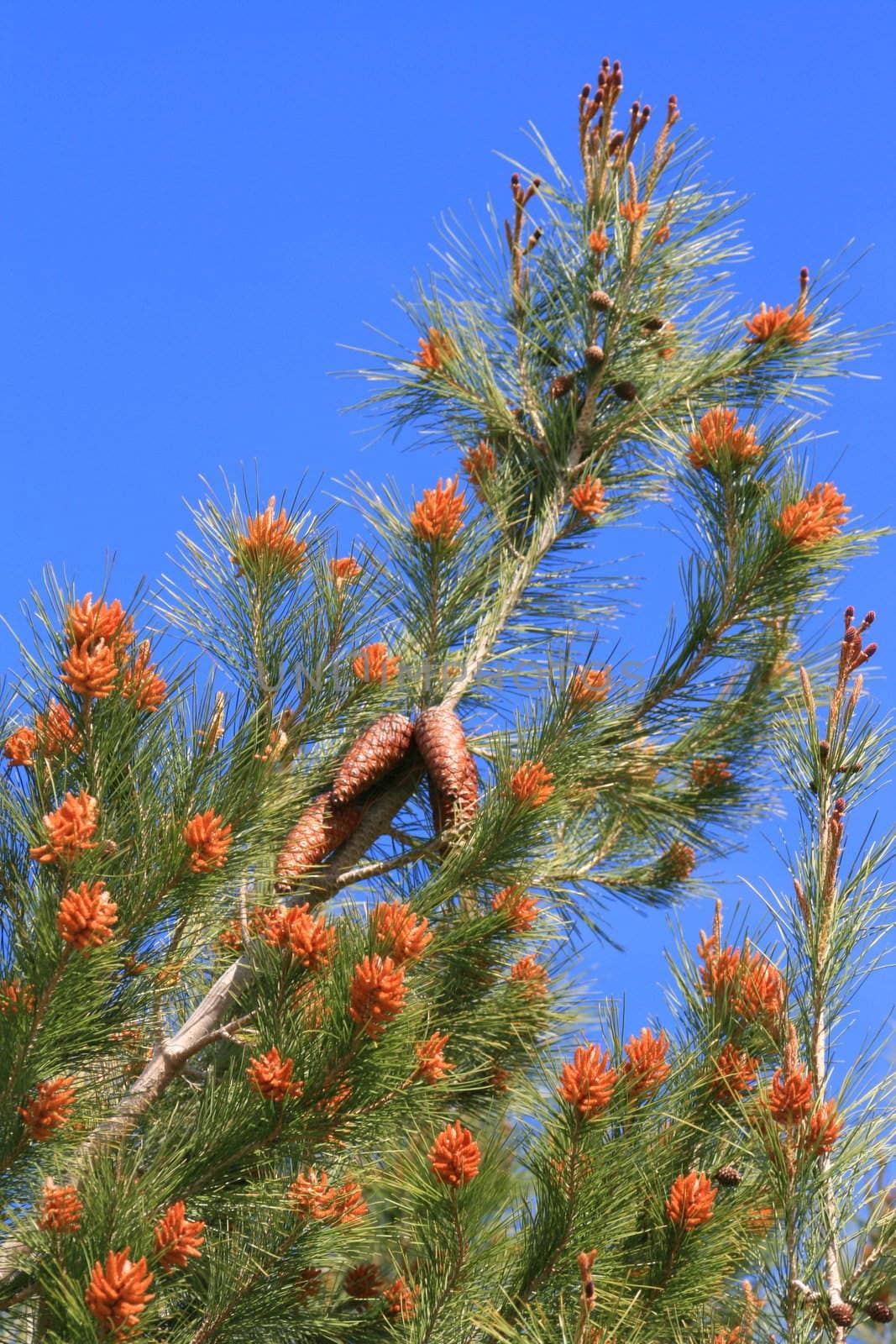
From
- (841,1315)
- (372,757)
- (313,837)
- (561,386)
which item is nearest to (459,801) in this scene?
(372,757)

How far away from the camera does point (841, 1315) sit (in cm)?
201

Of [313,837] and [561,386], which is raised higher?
[561,386]

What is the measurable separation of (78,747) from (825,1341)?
1.45 metres

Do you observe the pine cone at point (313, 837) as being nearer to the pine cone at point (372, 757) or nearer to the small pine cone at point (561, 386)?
the pine cone at point (372, 757)

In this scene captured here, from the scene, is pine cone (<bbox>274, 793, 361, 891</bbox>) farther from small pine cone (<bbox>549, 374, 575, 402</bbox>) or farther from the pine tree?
small pine cone (<bbox>549, 374, 575, 402</bbox>)

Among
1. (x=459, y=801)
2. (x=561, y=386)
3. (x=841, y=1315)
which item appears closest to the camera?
(x=841, y=1315)

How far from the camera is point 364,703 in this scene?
9.98 ft

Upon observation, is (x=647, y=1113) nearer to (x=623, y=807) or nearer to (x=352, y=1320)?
(x=352, y=1320)

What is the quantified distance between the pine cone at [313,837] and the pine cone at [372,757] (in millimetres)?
36

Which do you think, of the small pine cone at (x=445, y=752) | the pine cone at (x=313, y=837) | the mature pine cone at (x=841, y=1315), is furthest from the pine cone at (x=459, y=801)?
the mature pine cone at (x=841, y=1315)

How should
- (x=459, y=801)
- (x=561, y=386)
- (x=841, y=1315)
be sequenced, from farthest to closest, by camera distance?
1. (x=561, y=386)
2. (x=459, y=801)
3. (x=841, y=1315)

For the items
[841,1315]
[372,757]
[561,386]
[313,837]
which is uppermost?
[561,386]

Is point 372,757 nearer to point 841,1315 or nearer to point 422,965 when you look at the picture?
point 422,965

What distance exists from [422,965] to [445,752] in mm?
400
